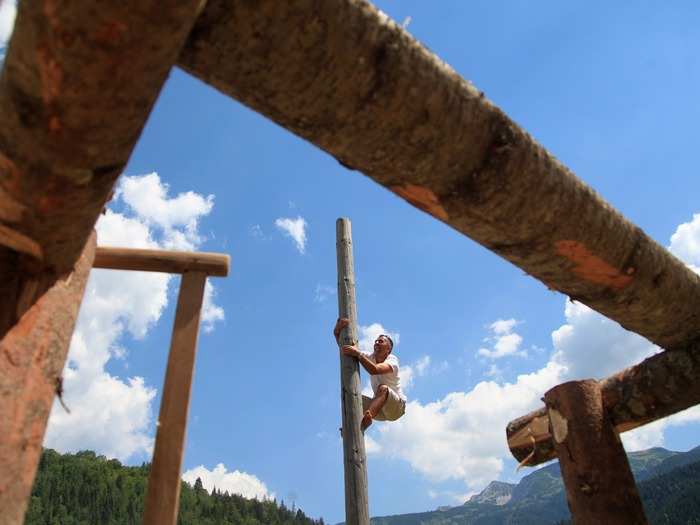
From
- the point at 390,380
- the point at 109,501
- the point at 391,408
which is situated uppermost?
the point at 109,501

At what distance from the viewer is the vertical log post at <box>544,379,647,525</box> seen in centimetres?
377

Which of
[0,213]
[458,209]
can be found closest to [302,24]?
[458,209]

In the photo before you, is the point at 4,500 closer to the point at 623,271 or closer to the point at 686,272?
the point at 623,271

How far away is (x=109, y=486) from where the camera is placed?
316 ft

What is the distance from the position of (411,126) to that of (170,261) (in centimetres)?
166

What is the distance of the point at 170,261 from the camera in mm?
2951

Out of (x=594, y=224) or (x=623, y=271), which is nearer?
(x=594, y=224)

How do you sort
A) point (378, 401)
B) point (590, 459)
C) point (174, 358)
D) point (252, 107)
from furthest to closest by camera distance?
1. point (378, 401)
2. point (590, 459)
3. point (174, 358)
4. point (252, 107)

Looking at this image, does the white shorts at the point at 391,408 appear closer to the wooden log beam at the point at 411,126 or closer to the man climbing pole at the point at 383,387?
the man climbing pole at the point at 383,387

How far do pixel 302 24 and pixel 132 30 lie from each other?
441 mm

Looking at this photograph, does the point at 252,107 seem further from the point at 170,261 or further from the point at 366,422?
the point at 366,422

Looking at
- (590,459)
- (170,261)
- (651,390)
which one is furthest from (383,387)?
(170,261)

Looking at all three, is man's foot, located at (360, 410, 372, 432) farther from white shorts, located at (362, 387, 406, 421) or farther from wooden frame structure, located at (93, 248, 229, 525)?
wooden frame structure, located at (93, 248, 229, 525)

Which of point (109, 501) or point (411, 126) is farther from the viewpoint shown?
point (109, 501)
